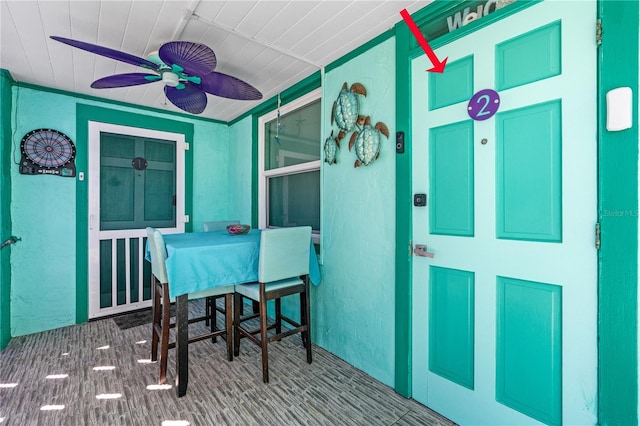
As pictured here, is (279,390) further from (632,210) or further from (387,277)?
(632,210)

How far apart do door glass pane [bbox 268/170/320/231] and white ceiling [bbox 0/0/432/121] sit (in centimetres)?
104

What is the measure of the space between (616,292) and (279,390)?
6.37 ft

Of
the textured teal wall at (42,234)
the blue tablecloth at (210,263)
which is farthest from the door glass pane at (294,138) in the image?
the textured teal wall at (42,234)

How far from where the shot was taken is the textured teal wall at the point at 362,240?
6.93 ft

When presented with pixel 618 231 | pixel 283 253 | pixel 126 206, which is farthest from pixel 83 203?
pixel 618 231

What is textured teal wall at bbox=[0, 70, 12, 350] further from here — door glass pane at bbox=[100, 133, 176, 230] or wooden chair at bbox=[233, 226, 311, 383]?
wooden chair at bbox=[233, 226, 311, 383]

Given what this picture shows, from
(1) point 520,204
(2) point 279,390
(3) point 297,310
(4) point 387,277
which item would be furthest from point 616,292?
(3) point 297,310

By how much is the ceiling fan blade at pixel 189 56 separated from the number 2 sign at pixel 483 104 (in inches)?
57.0

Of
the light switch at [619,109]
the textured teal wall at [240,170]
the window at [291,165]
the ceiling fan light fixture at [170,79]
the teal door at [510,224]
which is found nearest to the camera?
the light switch at [619,109]

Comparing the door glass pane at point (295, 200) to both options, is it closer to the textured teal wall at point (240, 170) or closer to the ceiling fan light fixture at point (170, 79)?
the textured teal wall at point (240, 170)

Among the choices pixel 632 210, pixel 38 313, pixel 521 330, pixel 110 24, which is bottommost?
pixel 38 313

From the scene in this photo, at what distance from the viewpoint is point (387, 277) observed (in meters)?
2.13

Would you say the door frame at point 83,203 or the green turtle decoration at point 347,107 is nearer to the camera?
the green turtle decoration at point 347,107

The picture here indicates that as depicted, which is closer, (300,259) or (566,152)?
(566,152)
